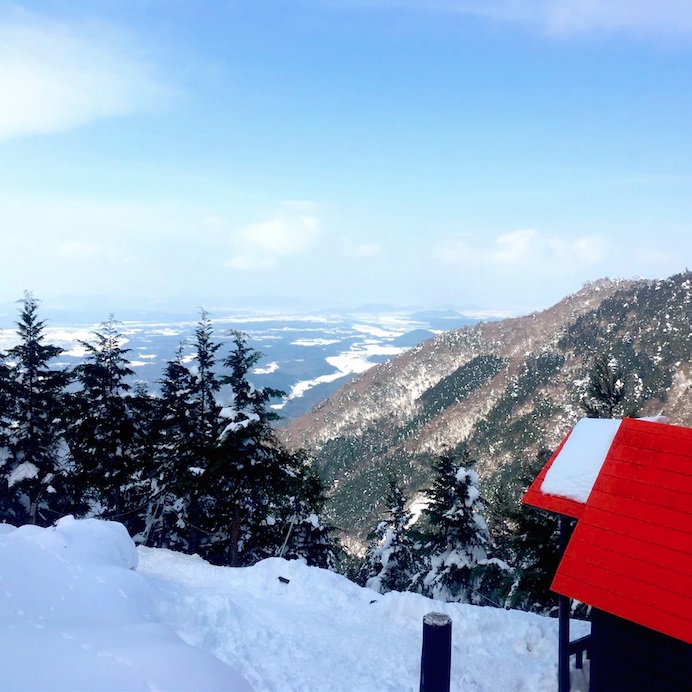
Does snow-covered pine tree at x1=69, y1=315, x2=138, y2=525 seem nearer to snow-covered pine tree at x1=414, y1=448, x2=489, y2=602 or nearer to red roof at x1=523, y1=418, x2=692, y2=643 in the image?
snow-covered pine tree at x1=414, y1=448, x2=489, y2=602

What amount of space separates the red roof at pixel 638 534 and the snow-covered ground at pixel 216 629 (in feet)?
10.5

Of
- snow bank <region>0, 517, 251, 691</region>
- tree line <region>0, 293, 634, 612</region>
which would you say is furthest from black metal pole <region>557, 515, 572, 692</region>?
Result: tree line <region>0, 293, 634, 612</region>

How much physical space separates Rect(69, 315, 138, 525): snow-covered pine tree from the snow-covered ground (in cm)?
704

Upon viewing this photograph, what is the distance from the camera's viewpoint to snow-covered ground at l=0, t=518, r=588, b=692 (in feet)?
19.3

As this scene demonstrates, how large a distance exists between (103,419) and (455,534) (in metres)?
16.6

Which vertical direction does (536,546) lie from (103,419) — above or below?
below

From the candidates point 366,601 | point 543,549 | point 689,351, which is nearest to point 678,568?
point 366,601

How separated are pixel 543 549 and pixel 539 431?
190m

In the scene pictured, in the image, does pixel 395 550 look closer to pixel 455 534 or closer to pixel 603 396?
pixel 455 534

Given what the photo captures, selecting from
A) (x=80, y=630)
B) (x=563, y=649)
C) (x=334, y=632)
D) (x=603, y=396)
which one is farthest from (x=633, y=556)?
(x=603, y=396)

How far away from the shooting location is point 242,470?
18312 millimetres

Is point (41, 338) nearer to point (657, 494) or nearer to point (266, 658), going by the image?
point (266, 658)

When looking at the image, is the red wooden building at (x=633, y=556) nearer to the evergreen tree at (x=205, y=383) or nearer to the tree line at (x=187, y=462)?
the tree line at (x=187, y=462)

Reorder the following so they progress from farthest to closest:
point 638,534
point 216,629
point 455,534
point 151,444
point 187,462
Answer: point 455,534 < point 151,444 < point 187,462 < point 216,629 < point 638,534
